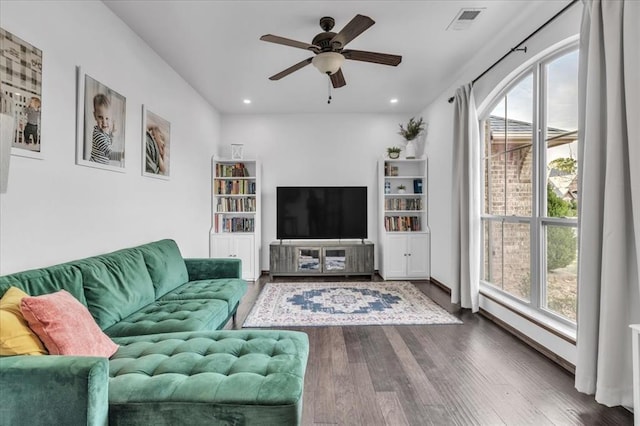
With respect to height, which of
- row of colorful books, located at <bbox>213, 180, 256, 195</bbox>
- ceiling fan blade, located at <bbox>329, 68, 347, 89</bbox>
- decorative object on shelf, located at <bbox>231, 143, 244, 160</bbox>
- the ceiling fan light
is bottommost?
row of colorful books, located at <bbox>213, 180, 256, 195</bbox>

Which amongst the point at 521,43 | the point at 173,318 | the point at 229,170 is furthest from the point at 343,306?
the point at 521,43

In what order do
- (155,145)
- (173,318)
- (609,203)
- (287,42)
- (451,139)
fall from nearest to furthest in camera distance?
(609,203) < (173,318) < (287,42) < (155,145) < (451,139)

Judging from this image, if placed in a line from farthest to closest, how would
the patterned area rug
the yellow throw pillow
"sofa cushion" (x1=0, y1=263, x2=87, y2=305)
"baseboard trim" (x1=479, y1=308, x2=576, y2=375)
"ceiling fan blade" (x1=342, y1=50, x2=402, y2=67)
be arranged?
the patterned area rug → "ceiling fan blade" (x1=342, y1=50, x2=402, y2=67) → "baseboard trim" (x1=479, y1=308, x2=576, y2=375) → "sofa cushion" (x1=0, y1=263, x2=87, y2=305) → the yellow throw pillow

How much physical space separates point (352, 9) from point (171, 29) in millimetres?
1632

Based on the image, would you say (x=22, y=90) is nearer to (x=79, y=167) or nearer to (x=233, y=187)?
(x=79, y=167)

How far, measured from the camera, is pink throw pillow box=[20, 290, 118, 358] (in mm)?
1407

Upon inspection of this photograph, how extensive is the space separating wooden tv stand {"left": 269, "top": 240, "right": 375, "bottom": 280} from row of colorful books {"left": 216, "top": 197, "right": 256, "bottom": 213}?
712 mm

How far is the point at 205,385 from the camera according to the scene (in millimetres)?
1293

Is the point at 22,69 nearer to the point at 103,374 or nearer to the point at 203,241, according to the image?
the point at 103,374

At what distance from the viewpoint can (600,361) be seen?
1.81 m

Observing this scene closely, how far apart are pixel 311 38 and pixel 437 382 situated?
10.1 ft

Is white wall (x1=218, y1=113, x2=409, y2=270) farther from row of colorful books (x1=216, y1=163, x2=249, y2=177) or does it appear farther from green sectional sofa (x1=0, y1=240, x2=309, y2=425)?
green sectional sofa (x1=0, y1=240, x2=309, y2=425)

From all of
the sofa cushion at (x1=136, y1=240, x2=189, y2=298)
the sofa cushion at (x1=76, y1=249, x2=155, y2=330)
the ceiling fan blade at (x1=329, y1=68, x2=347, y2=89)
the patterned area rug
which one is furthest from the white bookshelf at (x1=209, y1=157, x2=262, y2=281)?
the sofa cushion at (x1=76, y1=249, x2=155, y2=330)

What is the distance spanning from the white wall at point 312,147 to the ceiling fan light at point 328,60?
2944 millimetres
